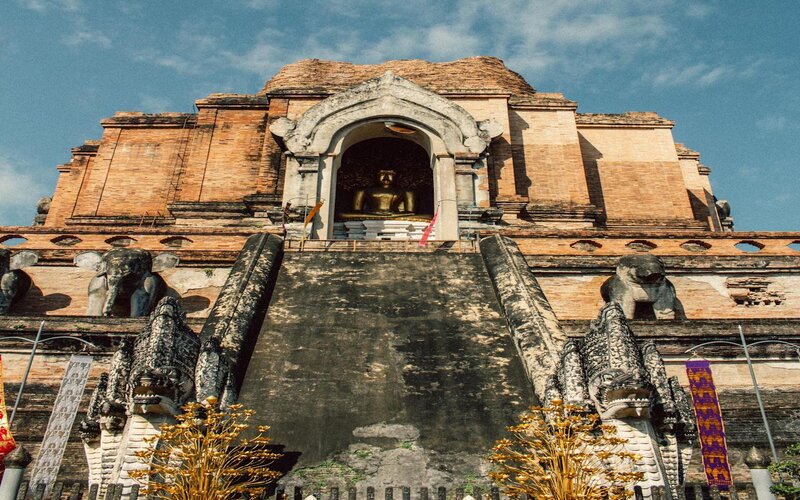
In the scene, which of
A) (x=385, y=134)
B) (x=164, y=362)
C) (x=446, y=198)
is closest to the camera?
(x=164, y=362)

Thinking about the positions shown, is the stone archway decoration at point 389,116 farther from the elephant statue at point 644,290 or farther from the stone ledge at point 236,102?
Result: the elephant statue at point 644,290

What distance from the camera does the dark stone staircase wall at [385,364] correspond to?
A: 8008mm

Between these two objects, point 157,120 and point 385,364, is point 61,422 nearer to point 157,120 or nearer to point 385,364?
point 385,364

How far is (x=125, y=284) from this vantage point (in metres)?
13.0

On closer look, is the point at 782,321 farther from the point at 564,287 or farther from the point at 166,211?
the point at 166,211

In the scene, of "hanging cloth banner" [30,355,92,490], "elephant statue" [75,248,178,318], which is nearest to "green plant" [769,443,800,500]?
"hanging cloth banner" [30,355,92,490]

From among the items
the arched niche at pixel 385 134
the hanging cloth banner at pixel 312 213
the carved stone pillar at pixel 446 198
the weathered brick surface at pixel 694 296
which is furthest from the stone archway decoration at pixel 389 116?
the weathered brick surface at pixel 694 296

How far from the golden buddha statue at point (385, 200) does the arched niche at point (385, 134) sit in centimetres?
161

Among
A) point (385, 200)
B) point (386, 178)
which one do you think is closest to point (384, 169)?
Answer: point (386, 178)

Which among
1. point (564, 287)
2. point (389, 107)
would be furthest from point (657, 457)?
point (389, 107)

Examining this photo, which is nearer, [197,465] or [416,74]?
[197,465]

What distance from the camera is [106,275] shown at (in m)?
13.2

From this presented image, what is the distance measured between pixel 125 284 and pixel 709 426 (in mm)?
9257

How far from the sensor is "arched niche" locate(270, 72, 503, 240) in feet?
61.1
